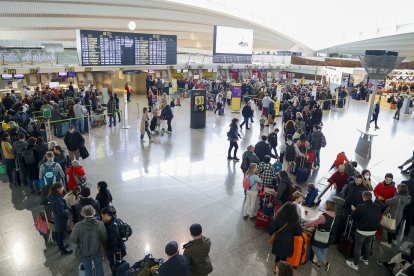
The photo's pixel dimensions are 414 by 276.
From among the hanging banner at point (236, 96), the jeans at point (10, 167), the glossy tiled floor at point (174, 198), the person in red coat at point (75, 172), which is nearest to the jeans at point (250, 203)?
the glossy tiled floor at point (174, 198)

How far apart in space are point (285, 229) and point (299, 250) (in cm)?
65

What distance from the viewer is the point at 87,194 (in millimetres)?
5074

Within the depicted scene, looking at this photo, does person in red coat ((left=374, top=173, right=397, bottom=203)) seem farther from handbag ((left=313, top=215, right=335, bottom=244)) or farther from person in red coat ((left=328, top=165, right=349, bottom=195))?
handbag ((left=313, top=215, right=335, bottom=244))

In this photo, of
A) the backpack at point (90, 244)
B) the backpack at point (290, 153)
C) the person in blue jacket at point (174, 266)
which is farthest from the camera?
the backpack at point (290, 153)

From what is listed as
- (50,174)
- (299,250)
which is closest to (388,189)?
(299,250)

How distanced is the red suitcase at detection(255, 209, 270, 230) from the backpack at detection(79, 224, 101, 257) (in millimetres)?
3291

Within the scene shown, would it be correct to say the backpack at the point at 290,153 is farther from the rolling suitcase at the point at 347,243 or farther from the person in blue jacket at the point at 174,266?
the person in blue jacket at the point at 174,266

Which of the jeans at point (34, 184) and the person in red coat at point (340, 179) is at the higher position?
the person in red coat at point (340, 179)

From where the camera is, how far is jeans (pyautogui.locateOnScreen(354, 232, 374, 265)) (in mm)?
5192

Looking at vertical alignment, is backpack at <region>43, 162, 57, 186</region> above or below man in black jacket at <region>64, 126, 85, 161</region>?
below

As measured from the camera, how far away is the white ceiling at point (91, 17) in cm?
3025

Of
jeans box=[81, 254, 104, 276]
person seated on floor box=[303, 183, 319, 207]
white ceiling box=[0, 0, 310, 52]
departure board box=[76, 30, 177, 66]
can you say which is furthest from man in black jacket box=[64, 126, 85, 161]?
white ceiling box=[0, 0, 310, 52]

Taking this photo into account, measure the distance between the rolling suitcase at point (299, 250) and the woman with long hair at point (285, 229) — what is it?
235 millimetres

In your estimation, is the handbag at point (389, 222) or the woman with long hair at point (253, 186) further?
the woman with long hair at point (253, 186)
